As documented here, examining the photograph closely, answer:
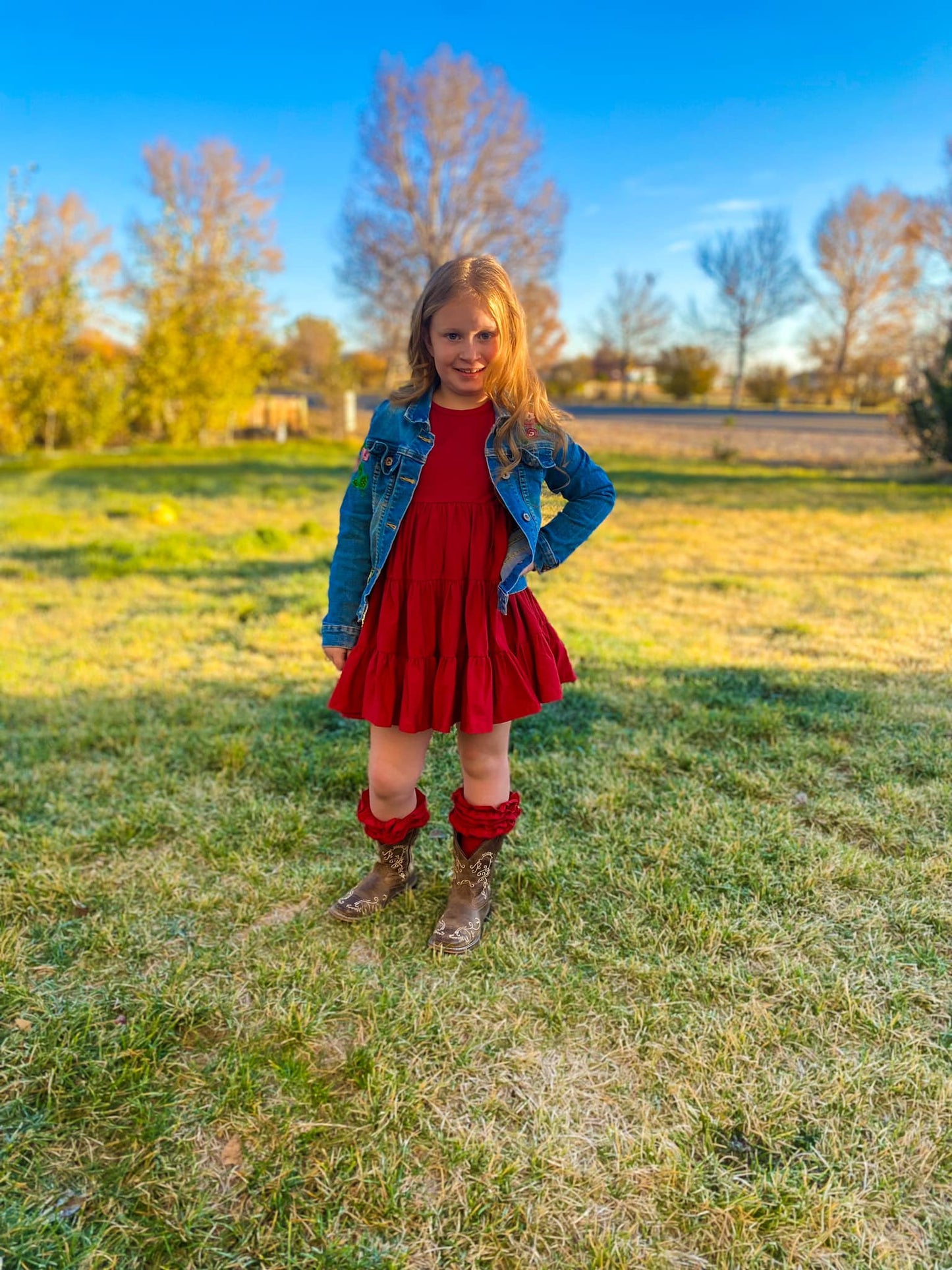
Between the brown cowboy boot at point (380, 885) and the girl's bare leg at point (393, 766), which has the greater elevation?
the girl's bare leg at point (393, 766)

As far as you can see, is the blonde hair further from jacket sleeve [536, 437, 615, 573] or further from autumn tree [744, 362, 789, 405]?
autumn tree [744, 362, 789, 405]

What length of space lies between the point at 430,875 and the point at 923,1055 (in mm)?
1230

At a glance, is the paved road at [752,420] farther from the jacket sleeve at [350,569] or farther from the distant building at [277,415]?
the jacket sleeve at [350,569]

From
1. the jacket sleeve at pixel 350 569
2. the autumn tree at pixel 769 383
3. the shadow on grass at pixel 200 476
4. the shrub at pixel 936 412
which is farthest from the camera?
the autumn tree at pixel 769 383

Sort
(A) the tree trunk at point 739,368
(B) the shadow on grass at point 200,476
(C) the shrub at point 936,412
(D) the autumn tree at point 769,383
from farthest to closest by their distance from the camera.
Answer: (D) the autumn tree at point 769,383 → (A) the tree trunk at point 739,368 → (C) the shrub at point 936,412 → (B) the shadow on grass at point 200,476

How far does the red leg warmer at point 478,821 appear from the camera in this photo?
Answer: 6.40 feet

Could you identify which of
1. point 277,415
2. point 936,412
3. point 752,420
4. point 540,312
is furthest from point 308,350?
point 936,412

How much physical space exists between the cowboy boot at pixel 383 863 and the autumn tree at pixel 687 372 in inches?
1613

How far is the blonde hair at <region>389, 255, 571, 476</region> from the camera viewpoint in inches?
68.1

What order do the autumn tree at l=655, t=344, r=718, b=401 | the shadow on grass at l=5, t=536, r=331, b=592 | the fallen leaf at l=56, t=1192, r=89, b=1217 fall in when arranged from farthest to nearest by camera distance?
the autumn tree at l=655, t=344, r=718, b=401, the shadow on grass at l=5, t=536, r=331, b=592, the fallen leaf at l=56, t=1192, r=89, b=1217

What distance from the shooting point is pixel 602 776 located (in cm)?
269

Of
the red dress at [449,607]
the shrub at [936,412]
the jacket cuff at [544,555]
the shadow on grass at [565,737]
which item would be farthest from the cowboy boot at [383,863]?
the shrub at [936,412]

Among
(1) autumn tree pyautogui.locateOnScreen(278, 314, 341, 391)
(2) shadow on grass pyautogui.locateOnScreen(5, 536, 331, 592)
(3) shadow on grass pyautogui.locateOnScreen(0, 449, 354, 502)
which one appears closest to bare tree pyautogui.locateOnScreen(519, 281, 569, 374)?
(1) autumn tree pyautogui.locateOnScreen(278, 314, 341, 391)

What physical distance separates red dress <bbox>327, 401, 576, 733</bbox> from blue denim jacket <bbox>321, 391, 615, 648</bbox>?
0.03 m
